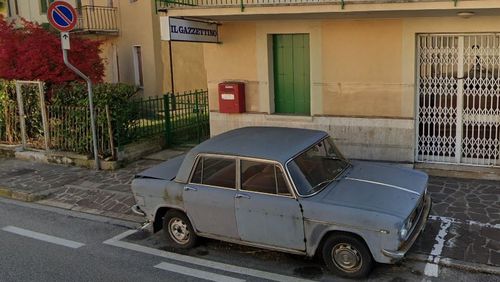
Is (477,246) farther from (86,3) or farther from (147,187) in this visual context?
(86,3)

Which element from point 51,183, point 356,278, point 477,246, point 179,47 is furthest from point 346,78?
point 179,47

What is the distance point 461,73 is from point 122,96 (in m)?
6.72

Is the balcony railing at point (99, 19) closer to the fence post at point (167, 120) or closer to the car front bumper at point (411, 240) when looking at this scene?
the fence post at point (167, 120)

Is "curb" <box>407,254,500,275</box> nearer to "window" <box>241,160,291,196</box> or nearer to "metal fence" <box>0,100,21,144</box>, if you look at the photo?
"window" <box>241,160,291,196</box>

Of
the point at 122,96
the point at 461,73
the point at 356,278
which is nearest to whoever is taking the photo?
the point at 356,278

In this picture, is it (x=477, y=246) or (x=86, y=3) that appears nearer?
(x=477, y=246)

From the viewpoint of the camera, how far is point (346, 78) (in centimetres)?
945

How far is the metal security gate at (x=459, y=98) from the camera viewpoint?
8.68 meters

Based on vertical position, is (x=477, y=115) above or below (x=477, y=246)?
above

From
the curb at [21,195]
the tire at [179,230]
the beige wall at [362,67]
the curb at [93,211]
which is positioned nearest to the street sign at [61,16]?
the curb at [21,195]

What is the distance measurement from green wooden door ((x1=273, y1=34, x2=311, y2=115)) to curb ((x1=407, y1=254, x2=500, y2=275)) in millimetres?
4695

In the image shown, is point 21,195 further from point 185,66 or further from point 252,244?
point 185,66

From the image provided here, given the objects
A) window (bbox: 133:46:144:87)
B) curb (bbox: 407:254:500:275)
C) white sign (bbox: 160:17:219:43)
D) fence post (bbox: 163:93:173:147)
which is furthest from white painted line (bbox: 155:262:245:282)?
window (bbox: 133:46:144:87)

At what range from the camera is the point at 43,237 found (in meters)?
7.18
